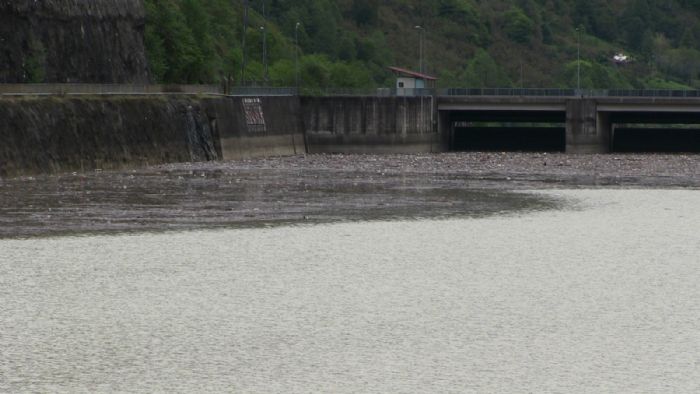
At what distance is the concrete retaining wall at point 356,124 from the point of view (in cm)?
11869

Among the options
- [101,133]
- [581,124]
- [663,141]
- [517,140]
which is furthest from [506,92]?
[101,133]

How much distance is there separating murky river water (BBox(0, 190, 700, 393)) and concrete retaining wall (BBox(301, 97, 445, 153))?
66.0m

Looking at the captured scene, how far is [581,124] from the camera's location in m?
120

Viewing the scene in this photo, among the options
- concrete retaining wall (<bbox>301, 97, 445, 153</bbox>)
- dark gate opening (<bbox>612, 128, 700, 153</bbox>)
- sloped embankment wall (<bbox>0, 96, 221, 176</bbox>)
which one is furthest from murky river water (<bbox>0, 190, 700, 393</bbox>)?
dark gate opening (<bbox>612, 128, 700, 153</bbox>)

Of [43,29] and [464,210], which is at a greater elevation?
[43,29]

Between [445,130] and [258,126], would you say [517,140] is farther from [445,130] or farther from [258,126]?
[258,126]

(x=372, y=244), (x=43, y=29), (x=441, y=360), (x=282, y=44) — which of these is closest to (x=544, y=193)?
(x=372, y=244)

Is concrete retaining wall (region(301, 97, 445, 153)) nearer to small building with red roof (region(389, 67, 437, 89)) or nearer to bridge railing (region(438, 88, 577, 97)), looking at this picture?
bridge railing (region(438, 88, 577, 97))

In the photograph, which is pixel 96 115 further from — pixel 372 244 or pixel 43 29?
pixel 372 244

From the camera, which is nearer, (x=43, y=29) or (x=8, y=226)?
(x=8, y=226)

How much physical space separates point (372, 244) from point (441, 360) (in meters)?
19.4

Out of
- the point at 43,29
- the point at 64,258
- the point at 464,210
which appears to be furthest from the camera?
the point at 43,29

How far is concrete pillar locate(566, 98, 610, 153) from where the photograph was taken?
393 ft

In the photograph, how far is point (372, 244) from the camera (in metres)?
47.8
